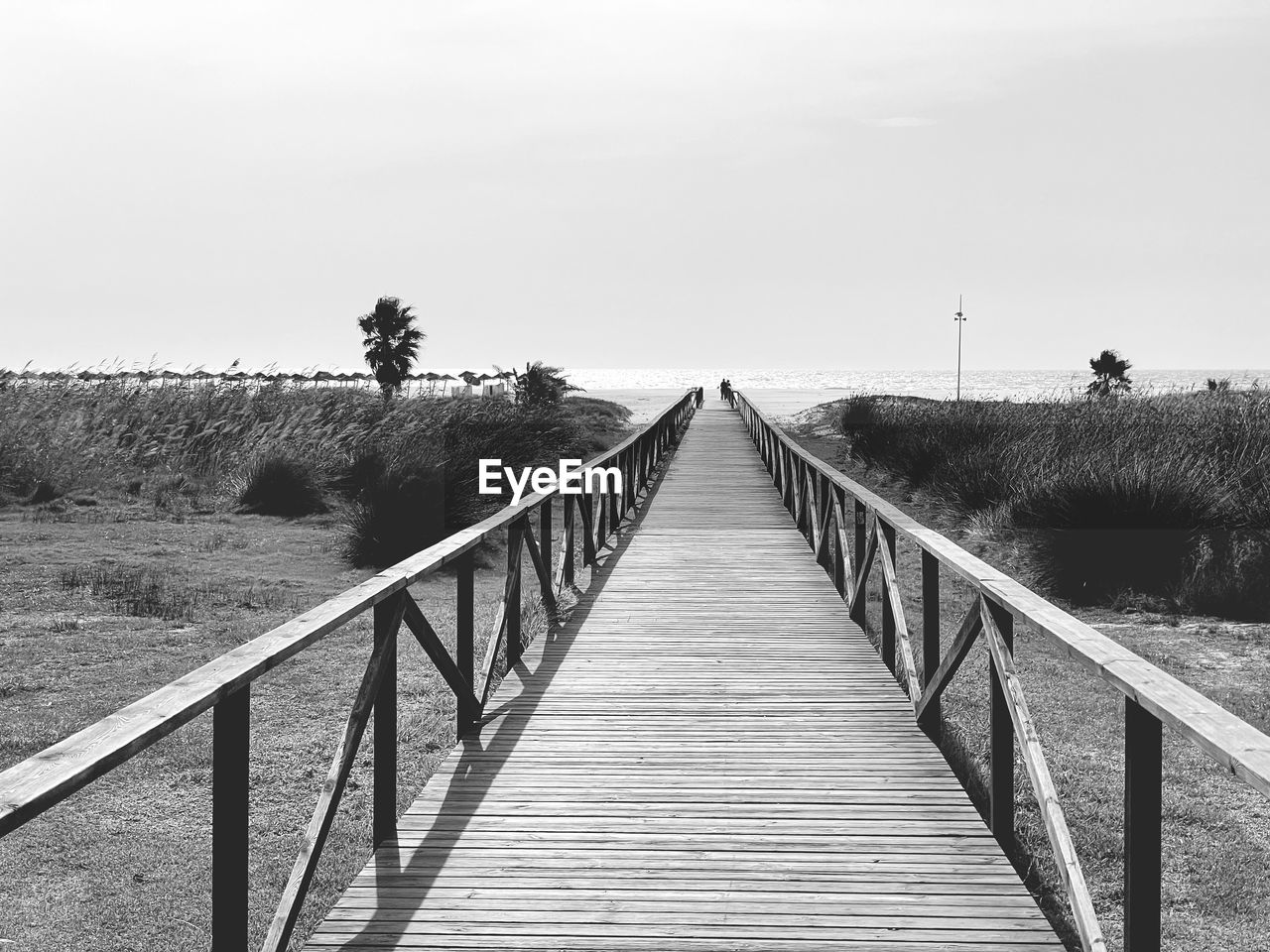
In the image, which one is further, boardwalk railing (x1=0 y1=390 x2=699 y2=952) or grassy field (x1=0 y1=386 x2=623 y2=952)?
grassy field (x1=0 y1=386 x2=623 y2=952)

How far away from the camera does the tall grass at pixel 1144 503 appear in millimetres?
10109

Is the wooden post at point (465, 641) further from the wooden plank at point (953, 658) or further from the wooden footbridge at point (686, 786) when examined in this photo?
the wooden plank at point (953, 658)

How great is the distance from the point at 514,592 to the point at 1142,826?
370 cm

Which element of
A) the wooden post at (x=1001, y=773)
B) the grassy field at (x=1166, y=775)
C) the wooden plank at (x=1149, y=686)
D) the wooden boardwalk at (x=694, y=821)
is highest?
the wooden plank at (x=1149, y=686)

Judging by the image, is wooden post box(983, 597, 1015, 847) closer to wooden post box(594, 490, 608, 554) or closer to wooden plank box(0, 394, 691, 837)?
wooden plank box(0, 394, 691, 837)

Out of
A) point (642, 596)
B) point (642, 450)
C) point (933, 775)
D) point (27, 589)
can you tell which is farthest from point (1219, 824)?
point (642, 450)

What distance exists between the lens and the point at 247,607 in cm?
947

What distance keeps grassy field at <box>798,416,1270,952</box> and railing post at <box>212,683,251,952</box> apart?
2.52m

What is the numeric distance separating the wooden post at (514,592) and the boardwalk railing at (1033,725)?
189 cm

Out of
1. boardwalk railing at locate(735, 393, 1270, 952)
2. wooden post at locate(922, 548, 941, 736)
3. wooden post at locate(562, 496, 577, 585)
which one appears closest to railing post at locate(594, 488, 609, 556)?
wooden post at locate(562, 496, 577, 585)

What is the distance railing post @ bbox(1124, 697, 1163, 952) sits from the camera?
90.6 inches

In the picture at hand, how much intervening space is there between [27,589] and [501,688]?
19.5 feet

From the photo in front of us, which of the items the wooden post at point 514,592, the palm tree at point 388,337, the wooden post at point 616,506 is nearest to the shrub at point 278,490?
the wooden post at point 616,506

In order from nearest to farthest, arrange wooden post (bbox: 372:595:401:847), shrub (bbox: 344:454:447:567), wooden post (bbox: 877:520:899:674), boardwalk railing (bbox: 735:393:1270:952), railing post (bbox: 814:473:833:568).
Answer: boardwalk railing (bbox: 735:393:1270:952), wooden post (bbox: 372:595:401:847), wooden post (bbox: 877:520:899:674), railing post (bbox: 814:473:833:568), shrub (bbox: 344:454:447:567)
